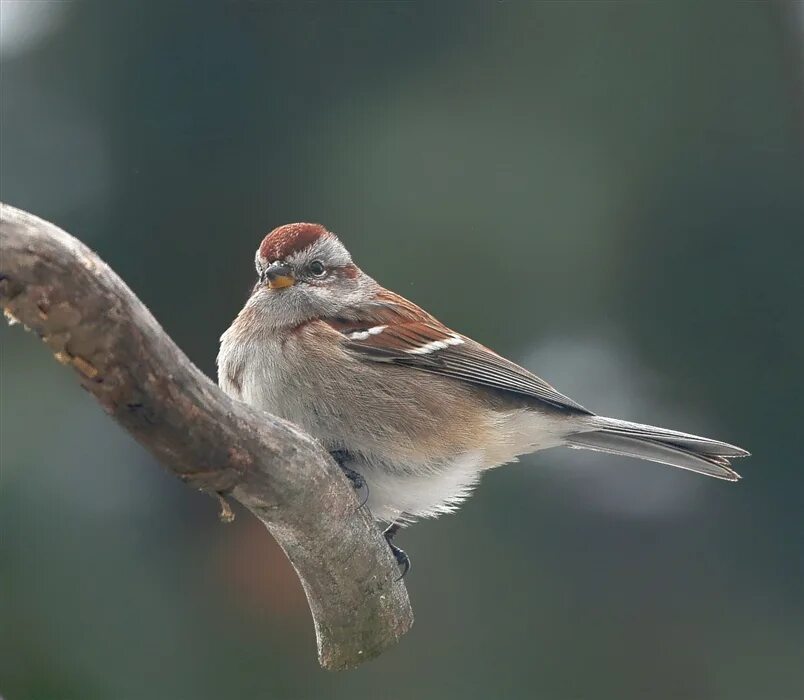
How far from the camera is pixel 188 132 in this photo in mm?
4082

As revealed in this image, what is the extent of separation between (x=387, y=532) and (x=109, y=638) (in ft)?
5.55

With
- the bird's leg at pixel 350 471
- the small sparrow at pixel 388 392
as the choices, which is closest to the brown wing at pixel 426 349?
the small sparrow at pixel 388 392

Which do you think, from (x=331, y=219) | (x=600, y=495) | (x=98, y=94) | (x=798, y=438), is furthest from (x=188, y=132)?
(x=798, y=438)

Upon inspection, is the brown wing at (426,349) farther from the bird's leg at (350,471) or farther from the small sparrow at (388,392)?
the bird's leg at (350,471)

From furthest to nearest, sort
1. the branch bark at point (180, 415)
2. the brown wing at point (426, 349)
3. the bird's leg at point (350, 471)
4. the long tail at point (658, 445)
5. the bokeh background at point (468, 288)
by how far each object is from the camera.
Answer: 1. the bokeh background at point (468, 288)
2. the long tail at point (658, 445)
3. the brown wing at point (426, 349)
4. the bird's leg at point (350, 471)
5. the branch bark at point (180, 415)

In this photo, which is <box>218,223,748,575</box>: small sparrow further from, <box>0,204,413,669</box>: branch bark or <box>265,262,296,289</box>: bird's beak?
<box>0,204,413,669</box>: branch bark

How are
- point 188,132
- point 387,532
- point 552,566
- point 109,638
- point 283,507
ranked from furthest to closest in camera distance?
point 552,566
point 188,132
point 109,638
point 387,532
point 283,507

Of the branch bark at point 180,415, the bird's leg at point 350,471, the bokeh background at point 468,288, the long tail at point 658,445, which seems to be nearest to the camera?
the branch bark at point 180,415

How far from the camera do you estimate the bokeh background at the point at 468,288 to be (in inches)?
151

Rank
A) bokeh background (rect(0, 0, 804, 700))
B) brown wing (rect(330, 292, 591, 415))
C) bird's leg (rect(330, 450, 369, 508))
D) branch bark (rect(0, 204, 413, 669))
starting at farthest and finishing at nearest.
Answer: bokeh background (rect(0, 0, 804, 700)) → brown wing (rect(330, 292, 591, 415)) → bird's leg (rect(330, 450, 369, 508)) → branch bark (rect(0, 204, 413, 669))

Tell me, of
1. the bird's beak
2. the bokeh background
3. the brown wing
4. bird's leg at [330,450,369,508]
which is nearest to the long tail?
the brown wing

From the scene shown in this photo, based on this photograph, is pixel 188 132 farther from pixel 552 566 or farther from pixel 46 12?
pixel 552 566

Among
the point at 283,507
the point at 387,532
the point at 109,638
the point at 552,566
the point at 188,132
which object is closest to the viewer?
the point at 283,507

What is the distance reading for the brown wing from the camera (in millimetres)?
2590
